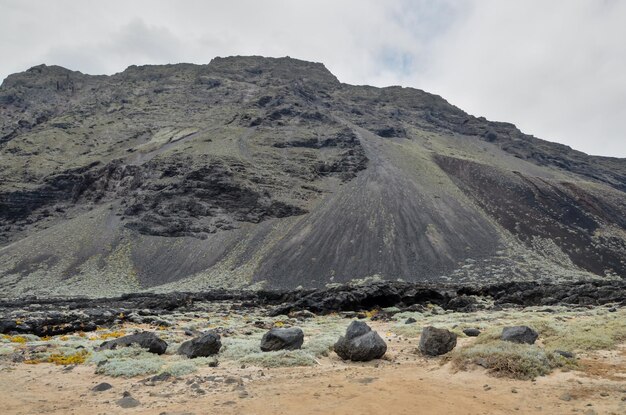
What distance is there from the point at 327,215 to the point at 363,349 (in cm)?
6519

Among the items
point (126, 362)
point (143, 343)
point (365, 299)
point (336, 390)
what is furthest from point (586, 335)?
point (365, 299)

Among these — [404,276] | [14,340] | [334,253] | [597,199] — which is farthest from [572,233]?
[14,340]

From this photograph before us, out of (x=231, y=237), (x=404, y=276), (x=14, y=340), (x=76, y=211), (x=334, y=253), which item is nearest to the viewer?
(x=14, y=340)

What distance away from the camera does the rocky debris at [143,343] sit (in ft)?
50.3

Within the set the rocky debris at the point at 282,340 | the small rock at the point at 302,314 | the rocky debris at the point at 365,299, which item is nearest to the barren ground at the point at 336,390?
the rocky debris at the point at 282,340

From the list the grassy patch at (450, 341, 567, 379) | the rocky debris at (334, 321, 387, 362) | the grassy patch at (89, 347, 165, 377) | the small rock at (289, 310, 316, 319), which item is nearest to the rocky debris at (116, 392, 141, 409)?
the grassy patch at (89, 347, 165, 377)

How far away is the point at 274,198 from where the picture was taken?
86.8m

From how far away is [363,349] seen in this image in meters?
13.6

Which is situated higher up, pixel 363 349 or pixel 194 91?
pixel 194 91

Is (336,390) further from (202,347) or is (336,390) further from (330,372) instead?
(202,347)

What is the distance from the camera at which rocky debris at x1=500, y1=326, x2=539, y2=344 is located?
1381 cm

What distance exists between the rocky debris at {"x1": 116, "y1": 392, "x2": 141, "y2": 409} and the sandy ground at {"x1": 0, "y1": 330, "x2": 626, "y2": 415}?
13cm

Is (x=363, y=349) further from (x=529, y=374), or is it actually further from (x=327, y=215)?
(x=327, y=215)

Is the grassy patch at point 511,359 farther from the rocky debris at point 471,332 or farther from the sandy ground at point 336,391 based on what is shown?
the rocky debris at point 471,332
